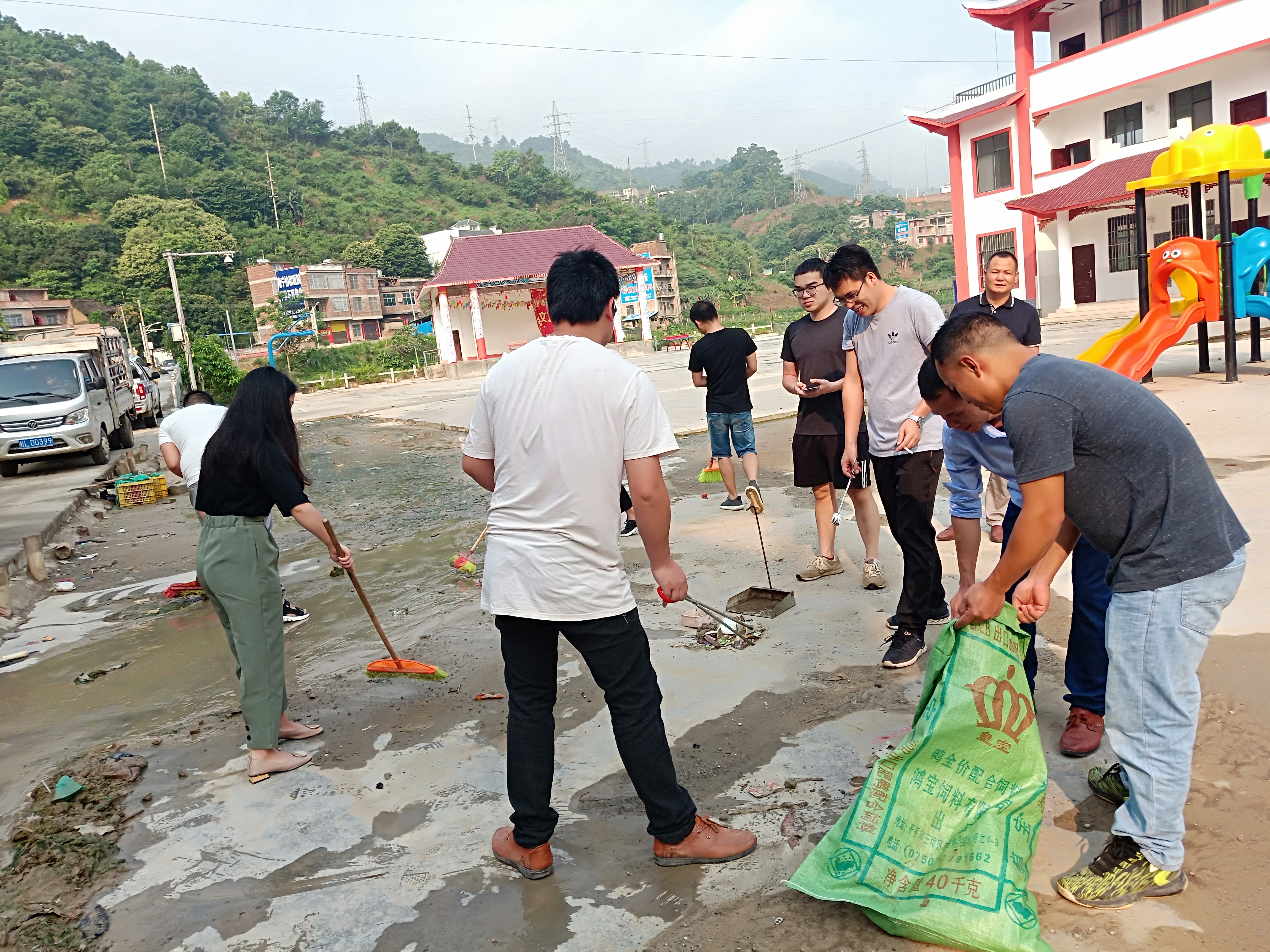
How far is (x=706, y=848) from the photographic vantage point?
2676 mm

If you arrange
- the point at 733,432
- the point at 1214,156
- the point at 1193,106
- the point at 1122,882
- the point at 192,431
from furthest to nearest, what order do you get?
the point at 1193,106 → the point at 1214,156 → the point at 733,432 → the point at 192,431 → the point at 1122,882

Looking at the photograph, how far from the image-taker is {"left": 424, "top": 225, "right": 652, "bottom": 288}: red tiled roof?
40.8 meters

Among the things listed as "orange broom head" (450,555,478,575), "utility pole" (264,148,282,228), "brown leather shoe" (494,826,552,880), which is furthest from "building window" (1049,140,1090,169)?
"utility pole" (264,148,282,228)

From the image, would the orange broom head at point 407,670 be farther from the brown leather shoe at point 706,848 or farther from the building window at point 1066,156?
the building window at point 1066,156

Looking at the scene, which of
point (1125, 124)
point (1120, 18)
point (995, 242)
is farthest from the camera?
point (995, 242)

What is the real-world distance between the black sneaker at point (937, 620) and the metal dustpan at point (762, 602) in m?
0.57

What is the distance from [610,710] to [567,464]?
765 millimetres

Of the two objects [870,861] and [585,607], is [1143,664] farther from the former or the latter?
[585,607]

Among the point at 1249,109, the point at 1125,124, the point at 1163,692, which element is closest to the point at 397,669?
the point at 1163,692

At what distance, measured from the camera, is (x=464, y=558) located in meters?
6.66

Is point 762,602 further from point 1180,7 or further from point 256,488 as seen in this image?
point 1180,7

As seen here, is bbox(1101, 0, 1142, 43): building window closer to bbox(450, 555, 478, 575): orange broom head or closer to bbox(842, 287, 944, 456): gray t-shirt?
bbox(842, 287, 944, 456): gray t-shirt

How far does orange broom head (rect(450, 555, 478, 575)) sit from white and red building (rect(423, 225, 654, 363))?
3397 cm

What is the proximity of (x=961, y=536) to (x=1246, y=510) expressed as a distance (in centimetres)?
322
